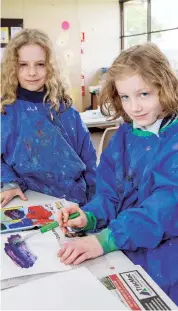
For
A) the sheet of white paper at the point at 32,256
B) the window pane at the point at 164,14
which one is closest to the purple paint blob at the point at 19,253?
the sheet of white paper at the point at 32,256

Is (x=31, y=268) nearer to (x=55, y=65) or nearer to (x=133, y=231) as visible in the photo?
(x=133, y=231)

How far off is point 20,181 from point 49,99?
393 mm

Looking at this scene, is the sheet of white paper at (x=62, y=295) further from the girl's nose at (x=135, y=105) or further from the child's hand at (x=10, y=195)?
the child's hand at (x=10, y=195)

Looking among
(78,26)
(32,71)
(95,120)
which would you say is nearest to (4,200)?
(32,71)

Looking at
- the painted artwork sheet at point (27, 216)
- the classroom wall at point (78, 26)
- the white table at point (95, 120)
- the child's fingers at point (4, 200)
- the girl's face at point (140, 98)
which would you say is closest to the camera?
the girl's face at point (140, 98)

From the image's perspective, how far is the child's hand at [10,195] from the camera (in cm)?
150

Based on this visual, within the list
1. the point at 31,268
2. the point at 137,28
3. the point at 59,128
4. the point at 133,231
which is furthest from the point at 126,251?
the point at 137,28

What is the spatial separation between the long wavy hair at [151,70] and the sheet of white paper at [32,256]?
1.62 feet

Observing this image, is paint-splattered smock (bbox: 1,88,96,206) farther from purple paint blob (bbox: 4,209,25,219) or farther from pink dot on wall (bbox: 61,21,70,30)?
pink dot on wall (bbox: 61,21,70,30)

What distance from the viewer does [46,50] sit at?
173 centimetres

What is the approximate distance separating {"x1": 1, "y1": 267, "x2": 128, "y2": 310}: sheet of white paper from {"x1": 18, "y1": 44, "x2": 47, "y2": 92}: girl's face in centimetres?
99

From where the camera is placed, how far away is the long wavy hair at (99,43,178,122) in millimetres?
1120

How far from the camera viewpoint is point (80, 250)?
1022mm

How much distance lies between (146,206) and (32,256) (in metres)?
0.33
